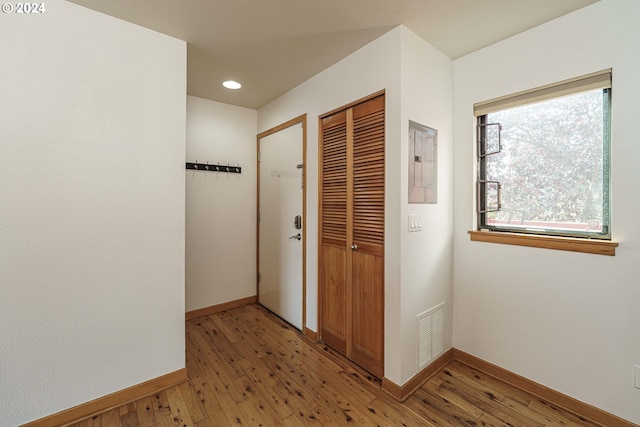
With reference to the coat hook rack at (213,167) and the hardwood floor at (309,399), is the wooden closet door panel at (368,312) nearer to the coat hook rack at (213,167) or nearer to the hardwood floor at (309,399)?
the hardwood floor at (309,399)

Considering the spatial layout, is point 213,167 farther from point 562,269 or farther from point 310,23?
point 562,269

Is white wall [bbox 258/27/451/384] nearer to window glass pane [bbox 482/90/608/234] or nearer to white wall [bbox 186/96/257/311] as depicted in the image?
window glass pane [bbox 482/90/608/234]

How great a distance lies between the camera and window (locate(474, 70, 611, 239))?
65.4 inches

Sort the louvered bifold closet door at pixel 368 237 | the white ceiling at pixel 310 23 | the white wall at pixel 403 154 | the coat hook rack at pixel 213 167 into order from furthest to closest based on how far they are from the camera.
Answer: the coat hook rack at pixel 213 167 → the louvered bifold closet door at pixel 368 237 → the white wall at pixel 403 154 → the white ceiling at pixel 310 23

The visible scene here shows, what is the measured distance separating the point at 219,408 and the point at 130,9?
97.8 inches

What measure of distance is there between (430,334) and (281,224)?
178cm

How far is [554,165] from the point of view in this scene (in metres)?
1.83

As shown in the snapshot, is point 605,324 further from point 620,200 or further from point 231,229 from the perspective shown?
point 231,229

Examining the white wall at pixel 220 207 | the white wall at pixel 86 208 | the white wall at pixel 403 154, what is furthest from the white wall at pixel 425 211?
the white wall at pixel 220 207

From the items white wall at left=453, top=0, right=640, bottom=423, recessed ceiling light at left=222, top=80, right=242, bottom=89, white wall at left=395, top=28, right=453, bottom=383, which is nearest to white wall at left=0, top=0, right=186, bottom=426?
recessed ceiling light at left=222, top=80, right=242, bottom=89

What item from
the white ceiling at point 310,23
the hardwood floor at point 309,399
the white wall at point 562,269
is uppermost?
the white ceiling at point 310,23

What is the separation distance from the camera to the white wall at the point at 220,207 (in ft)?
9.94

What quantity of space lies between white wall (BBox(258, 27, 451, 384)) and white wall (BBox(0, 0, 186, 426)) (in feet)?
4.36

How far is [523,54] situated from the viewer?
1.88 meters
